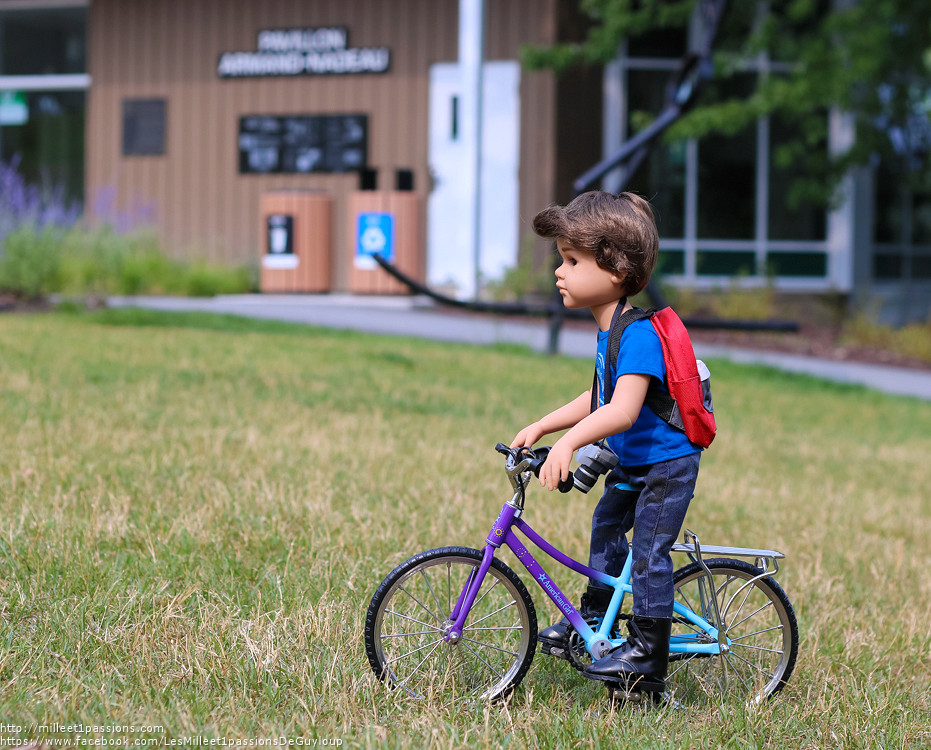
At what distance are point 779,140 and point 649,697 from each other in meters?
16.3

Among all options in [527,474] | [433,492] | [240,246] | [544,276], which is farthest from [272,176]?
[527,474]

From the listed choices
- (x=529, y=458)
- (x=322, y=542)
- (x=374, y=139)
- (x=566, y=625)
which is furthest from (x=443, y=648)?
(x=374, y=139)

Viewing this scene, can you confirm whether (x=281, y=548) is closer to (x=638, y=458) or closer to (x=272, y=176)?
(x=638, y=458)

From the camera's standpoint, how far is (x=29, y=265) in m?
13.8

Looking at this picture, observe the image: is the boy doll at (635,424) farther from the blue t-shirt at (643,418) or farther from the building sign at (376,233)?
the building sign at (376,233)

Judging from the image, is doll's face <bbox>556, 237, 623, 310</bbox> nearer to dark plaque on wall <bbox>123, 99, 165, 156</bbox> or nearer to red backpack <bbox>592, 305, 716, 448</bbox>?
red backpack <bbox>592, 305, 716, 448</bbox>

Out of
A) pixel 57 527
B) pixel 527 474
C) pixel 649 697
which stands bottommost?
pixel 649 697

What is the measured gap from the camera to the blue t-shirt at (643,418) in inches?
114

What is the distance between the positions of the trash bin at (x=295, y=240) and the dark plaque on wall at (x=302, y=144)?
114 centimetres

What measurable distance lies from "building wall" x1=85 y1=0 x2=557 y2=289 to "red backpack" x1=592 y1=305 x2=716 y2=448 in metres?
13.7

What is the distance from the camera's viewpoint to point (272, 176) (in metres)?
17.4

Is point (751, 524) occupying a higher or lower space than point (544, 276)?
lower

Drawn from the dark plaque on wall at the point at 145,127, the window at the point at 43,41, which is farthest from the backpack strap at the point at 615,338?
the window at the point at 43,41

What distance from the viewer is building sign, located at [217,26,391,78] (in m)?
17.0
